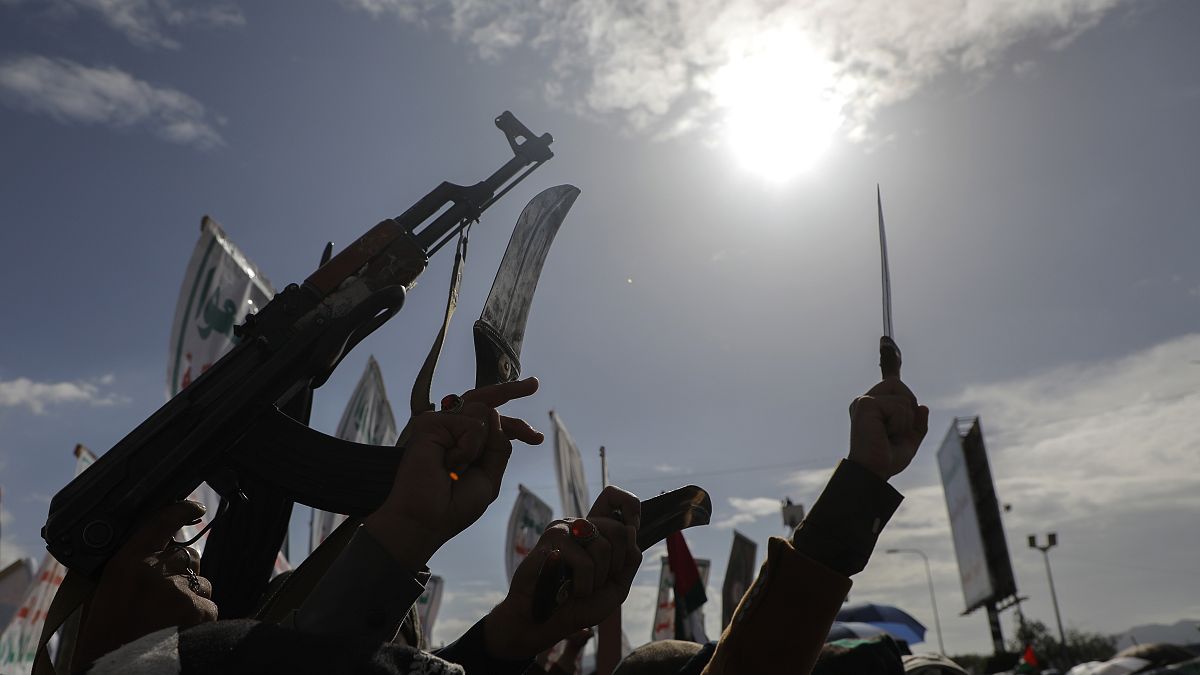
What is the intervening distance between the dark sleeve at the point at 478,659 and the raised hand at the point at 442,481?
0.41 meters

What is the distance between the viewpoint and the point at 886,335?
72.1 inches

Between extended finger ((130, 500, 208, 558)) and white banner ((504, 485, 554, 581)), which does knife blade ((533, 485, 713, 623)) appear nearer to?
extended finger ((130, 500, 208, 558))

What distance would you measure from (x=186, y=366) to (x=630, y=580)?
246 inches

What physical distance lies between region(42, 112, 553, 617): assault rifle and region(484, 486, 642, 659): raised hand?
0.59 metres

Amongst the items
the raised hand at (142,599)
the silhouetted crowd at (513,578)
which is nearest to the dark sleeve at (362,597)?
the silhouetted crowd at (513,578)

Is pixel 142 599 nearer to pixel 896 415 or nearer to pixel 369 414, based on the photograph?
pixel 896 415

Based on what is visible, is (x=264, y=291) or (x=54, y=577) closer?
(x=264, y=291)

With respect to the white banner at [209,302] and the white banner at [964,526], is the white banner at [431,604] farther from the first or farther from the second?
the white banner at [964,526]

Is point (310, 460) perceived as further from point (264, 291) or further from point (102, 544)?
point (264, 291)

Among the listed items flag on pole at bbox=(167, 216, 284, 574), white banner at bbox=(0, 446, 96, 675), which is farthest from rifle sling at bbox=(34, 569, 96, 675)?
white banner at bbox=(0, 446, 96, 675)

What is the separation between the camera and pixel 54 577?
31.3ft

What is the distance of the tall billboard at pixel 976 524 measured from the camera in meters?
31.8

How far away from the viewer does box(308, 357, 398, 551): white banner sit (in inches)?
556

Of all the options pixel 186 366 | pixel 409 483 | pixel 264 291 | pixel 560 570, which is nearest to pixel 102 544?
pixel 409 483
